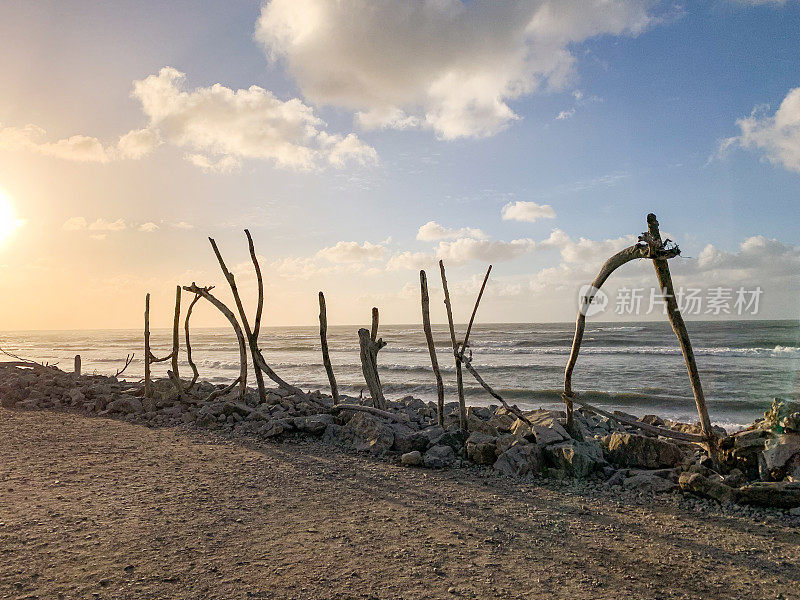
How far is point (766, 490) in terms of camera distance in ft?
15.3

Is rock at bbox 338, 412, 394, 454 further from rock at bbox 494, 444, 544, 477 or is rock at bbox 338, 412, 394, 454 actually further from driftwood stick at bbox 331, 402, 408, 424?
rock at bbox 494, 444, 544, 477

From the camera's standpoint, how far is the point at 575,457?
5.68 metres

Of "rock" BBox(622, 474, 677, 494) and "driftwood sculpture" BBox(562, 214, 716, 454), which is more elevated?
"driftwood sculpture" BBox(562, 214, 716, 454)

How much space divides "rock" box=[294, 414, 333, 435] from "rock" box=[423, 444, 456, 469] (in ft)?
6.23

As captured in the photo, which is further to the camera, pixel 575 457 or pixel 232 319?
pixel 232 319

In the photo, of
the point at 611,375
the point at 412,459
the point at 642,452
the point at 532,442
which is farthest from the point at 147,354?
the point at 611,375

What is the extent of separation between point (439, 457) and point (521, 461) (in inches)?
38.5

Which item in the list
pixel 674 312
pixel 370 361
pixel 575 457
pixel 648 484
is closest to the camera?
pixel 674 312

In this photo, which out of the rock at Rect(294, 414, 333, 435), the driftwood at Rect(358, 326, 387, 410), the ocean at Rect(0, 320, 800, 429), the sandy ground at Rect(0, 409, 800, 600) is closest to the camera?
the sandy ground at Rect(0, 409, 800, 600)

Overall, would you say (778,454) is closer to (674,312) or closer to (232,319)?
(674,312)

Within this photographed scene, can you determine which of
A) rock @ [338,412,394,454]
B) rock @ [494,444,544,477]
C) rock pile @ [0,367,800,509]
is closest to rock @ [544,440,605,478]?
rock pile @ [0,367,800,509]

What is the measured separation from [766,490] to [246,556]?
450 centimetres

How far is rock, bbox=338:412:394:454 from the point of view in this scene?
6840mm

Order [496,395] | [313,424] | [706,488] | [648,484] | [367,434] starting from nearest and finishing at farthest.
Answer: [706,488] < [648,484] < [367,434] < [496,395] < [313,424]
